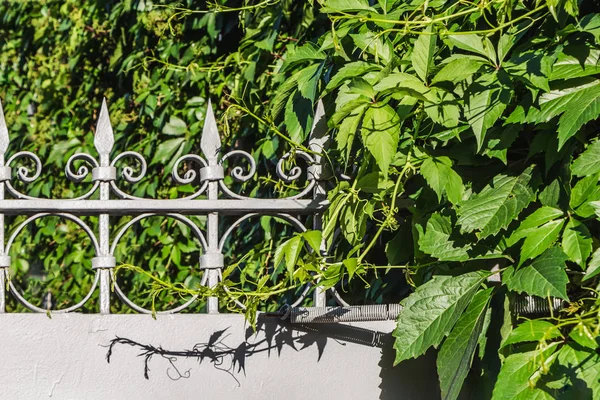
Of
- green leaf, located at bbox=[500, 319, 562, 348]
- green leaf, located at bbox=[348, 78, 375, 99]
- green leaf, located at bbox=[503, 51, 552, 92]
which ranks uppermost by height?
green leaf, located at bbox=[503, 51, 552, 92]

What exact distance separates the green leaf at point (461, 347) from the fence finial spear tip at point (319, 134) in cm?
67

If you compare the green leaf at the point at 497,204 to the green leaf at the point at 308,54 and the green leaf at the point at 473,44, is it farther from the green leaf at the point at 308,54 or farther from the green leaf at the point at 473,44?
the green leaf at the point at 308,54

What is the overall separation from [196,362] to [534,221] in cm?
99

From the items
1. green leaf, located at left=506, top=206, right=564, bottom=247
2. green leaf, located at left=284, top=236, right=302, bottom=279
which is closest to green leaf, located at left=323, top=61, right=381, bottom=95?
green leaf, located at left=284, top=236, right=302, bottom=279

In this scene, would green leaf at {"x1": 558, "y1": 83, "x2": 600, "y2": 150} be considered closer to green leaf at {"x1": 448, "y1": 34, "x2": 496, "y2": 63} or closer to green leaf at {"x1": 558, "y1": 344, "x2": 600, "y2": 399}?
green leaf at {"x1": 448, "y1": 34, "x2": 496, "y2": 63}

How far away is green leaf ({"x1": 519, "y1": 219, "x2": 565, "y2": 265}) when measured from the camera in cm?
158

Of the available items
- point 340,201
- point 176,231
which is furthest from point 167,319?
point 176,231

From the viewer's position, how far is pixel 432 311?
170cm

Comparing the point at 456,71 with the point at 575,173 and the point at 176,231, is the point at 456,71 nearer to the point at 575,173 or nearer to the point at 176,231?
the point at 575,173

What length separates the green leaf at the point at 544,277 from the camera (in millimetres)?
1503

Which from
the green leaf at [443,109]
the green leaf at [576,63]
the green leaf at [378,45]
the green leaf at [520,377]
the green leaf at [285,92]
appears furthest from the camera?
the green leaf at [285,92]

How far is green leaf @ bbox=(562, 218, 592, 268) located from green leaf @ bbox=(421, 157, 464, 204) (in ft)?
0.85

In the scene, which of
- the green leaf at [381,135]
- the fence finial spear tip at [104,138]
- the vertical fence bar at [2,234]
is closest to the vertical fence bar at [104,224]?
the fence finial spear tip at [104,138]

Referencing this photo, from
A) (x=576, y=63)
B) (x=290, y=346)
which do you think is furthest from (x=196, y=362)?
(x=576, y=63)
